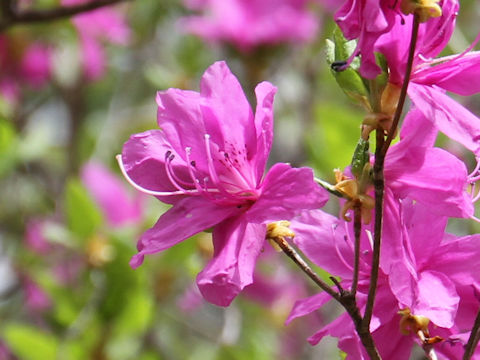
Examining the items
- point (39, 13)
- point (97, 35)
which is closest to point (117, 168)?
point (97, 35)

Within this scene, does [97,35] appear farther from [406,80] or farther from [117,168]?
[406,80]

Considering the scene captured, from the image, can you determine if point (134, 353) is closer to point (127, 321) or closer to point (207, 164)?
point (127, 321)

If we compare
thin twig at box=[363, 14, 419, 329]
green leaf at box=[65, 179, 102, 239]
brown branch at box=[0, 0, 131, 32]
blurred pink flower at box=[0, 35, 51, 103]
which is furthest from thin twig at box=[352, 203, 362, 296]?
blurred pink flower at box=[0, 35, 51, 103]

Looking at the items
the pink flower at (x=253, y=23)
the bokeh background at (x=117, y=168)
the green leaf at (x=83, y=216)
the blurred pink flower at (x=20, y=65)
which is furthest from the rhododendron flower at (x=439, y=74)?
the blurred pink flower at (x=20, y=65)

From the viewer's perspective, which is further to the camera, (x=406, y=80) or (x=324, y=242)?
(x=324, y=242)

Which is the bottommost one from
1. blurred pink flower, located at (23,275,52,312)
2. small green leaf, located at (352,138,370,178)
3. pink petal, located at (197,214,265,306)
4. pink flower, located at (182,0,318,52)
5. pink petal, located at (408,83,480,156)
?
blurred pink flower, located at (23,275,52,312)

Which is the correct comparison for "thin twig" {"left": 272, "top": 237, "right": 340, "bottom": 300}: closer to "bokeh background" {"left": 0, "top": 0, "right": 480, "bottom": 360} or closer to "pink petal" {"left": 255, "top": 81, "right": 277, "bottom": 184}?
"pink petal" {"left": 255, "top": 81, "right": 277, "bottom": 184}

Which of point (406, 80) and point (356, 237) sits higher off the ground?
point (406, 80)
